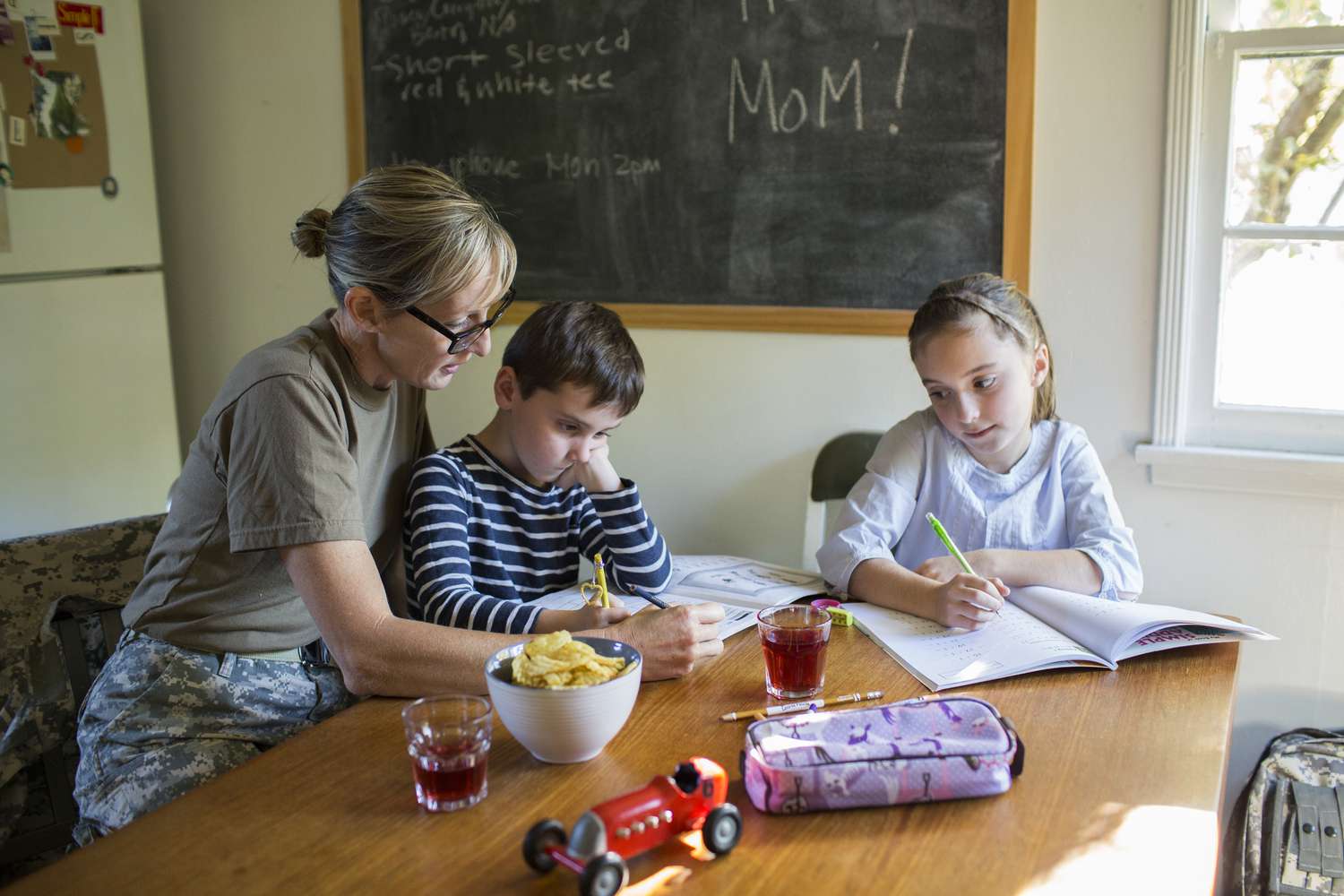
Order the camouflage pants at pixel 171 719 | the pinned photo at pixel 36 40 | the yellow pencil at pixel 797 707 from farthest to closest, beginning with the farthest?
1. the pinned photo at pixel 36 40
2. the camouflage pants at pixel 171 719
3. the yellow pencil at pixel 797 707

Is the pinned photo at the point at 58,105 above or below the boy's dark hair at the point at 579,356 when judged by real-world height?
above

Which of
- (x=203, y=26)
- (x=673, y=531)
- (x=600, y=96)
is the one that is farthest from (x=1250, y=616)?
(x=203, y=26)

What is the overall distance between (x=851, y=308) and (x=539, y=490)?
3.05 ft

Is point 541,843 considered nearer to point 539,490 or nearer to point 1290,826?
point 539,490

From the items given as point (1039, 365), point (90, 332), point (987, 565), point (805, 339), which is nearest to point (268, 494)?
point (987, 565)

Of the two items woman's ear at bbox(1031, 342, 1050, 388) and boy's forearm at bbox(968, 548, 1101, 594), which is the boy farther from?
woman's ear at bbox(1031, 342, 1050, 388)

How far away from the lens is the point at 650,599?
60.9 inches

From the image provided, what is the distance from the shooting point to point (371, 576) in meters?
1.33

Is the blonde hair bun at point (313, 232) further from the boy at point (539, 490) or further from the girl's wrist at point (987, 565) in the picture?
the girl's wrist at point (987, 565)

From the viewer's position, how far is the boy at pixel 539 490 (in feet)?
5.20

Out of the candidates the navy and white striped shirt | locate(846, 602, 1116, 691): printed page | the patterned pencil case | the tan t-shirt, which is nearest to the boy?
the navy and white striped shirt

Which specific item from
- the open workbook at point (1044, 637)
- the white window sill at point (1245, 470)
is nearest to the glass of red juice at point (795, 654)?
the open workbook at point (1044, 637)

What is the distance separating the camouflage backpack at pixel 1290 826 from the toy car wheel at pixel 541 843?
50.4 inches

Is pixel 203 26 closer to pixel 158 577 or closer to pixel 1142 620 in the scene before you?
pixel 158 577
